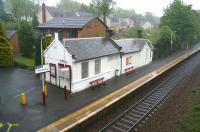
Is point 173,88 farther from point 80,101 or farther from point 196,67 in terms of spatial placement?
point 196,67

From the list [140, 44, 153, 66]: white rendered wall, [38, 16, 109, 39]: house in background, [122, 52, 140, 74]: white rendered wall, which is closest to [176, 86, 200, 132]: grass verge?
[122, 52, 140, 74]: white rendered wall

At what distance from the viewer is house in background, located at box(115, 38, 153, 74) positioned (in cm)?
3167

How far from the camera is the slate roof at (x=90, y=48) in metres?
23.2

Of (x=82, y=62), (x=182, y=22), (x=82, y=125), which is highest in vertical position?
(x=182, y=22)

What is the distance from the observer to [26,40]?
136 ft

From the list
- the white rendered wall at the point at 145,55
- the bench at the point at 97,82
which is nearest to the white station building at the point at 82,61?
the bench at the point at 97,82

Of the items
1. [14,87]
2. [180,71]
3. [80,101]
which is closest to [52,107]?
[80,101]

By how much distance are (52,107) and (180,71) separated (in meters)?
22.7

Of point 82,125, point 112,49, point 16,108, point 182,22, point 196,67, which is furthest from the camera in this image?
point 182,22

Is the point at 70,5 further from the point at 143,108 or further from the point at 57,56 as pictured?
the point at 143,108

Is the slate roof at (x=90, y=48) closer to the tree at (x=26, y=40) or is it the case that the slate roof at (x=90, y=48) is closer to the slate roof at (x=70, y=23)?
the slate roof at (x=70, y=23)

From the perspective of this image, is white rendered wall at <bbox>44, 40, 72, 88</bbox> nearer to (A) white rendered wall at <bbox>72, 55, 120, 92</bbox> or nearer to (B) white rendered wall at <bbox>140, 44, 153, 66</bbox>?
(A) white rendered wall at <bbox>72, 55, 120, 92</bbox>

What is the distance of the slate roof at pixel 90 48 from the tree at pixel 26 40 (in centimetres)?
1755

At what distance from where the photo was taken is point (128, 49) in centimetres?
3238
